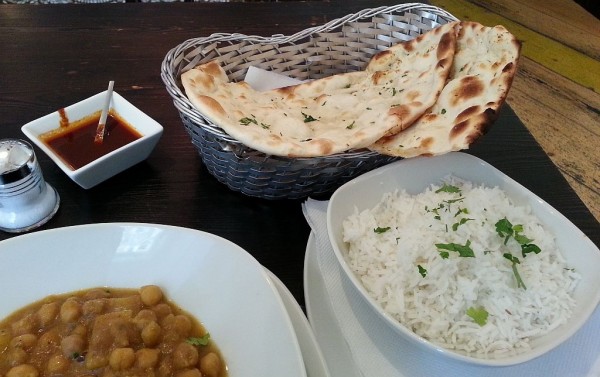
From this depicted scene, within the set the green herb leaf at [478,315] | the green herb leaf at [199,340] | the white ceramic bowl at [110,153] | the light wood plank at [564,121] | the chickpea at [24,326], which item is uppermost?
the white ceramic bowl at [110,153]

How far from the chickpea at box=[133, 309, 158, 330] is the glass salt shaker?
0.61 metres

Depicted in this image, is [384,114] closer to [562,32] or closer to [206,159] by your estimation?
[206,159]

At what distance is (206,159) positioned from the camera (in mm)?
1885

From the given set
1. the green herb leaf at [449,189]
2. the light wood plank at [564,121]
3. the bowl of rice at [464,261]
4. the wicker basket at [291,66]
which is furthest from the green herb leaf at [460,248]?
the light wood plank at [564,121]

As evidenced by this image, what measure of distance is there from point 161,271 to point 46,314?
317mm

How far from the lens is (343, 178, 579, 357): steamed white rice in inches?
54.2

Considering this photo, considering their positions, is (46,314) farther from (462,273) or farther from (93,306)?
(462,273)

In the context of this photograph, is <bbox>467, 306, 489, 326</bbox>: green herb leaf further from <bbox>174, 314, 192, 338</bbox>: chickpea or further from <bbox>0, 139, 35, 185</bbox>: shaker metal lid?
<bbox>0, 139, 35, 185</bbox>: shaker metal lid

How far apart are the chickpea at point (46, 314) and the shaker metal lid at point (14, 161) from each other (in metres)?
0.46

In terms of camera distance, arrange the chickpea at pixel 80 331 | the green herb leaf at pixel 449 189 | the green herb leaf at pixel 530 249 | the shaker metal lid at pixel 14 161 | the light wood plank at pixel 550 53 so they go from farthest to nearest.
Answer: the light wood plank at pixel 550 53
the green herb leaf at pixel 449 189
the shaker metal lid at pixel 14 161
the green herb leaf at pixel 530 249
the chickpea at pixel 80 331

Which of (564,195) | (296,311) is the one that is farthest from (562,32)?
(296,311)

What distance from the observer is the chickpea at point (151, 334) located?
1.39m

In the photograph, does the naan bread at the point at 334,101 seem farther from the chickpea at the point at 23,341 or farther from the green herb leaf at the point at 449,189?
the chickpea at the point at 23,341

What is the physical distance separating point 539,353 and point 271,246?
86 cm
